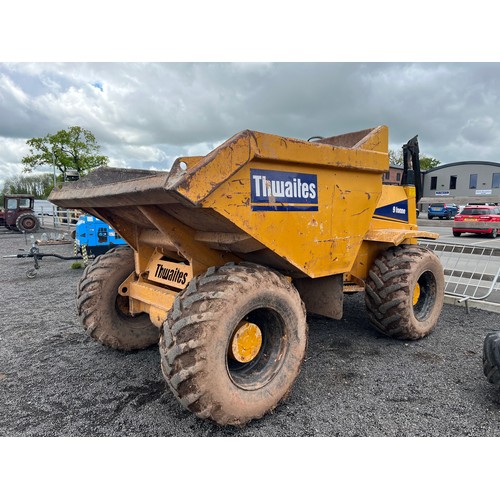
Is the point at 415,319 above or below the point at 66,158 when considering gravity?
below

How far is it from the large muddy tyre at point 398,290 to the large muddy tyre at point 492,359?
0.91 metres

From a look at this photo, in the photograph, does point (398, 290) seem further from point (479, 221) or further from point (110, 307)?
point (479, 221)

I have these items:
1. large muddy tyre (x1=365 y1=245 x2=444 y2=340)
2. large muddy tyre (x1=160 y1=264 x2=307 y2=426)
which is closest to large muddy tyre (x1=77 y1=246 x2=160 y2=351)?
large muddy tyre (x1=160 y1=264 x2=307 y2=426)

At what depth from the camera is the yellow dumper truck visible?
2381 millimetres

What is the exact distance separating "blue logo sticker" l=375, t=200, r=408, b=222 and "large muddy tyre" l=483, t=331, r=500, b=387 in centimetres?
159

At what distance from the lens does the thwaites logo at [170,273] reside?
10.7ft

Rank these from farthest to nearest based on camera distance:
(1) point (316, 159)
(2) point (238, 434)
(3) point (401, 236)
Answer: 1. (3) point (401, 236)
2. (1) point (316, 159)
3. (2) point (238, 434)

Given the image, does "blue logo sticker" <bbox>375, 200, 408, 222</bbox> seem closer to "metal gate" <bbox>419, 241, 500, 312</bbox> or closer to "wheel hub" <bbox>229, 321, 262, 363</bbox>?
"metal gate" <bbox>419, 241, 500, 312</bbox>

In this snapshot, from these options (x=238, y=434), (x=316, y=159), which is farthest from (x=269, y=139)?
(x=238, y=434)

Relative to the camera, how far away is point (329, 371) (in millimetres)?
3525

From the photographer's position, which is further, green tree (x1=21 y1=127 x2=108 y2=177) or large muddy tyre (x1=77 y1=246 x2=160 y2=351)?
green tree (x1=21 y1=127 x2=108 y2=177)

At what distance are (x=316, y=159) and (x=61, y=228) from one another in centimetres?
2030

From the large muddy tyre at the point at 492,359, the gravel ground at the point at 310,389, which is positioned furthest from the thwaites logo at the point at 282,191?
the large muddy tyre at the point at 492,359

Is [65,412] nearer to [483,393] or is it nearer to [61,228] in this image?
[483,393]
